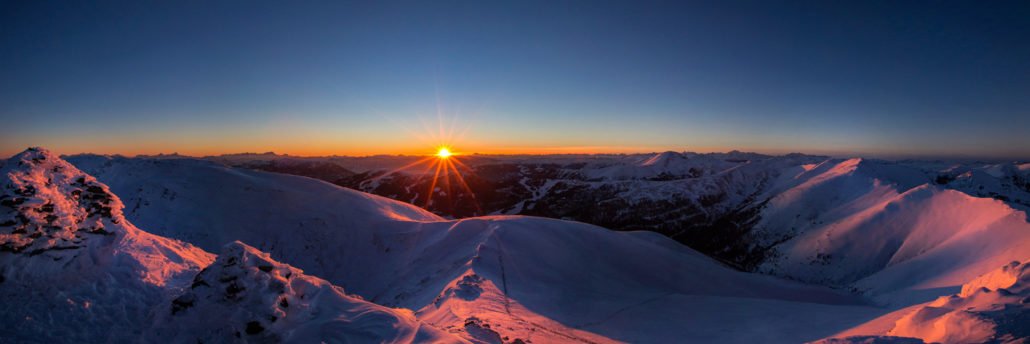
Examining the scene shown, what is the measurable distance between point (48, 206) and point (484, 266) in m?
27.6

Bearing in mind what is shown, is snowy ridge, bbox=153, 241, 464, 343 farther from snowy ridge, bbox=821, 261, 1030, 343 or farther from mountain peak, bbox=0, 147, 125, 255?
snowy ridge, bbox=821, 261, 1030, 343

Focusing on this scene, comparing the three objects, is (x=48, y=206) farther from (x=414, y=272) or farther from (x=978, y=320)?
(x=414, y=272)

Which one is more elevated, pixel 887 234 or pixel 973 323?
pixel 973 323

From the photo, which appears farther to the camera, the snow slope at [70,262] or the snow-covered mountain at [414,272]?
the snow-covered mountain at [414,272]

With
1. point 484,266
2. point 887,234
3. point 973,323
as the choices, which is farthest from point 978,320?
point 887,234

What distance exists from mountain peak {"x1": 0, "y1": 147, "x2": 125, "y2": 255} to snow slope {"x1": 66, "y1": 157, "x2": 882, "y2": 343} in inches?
521

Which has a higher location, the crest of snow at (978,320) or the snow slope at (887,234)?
the crest of snow at (978,320)

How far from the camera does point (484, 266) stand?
117 ft

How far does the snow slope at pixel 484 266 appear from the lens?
2592 cm

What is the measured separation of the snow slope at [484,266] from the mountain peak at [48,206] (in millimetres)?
13225

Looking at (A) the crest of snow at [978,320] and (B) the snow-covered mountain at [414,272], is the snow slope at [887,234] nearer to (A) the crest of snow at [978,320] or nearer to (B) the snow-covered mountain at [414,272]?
(B) the snow-covered mountain at [414,272]

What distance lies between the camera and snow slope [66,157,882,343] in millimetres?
25922

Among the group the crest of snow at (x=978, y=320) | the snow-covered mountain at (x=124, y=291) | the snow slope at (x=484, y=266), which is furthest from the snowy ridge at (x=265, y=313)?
the crest of snow at (x=978, y=320)

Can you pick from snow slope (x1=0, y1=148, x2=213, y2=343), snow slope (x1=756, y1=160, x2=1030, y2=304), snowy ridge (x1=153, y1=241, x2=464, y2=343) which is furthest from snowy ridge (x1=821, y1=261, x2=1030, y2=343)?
snow slope (x1=756, y1=160, x2=1030, y2=304)
